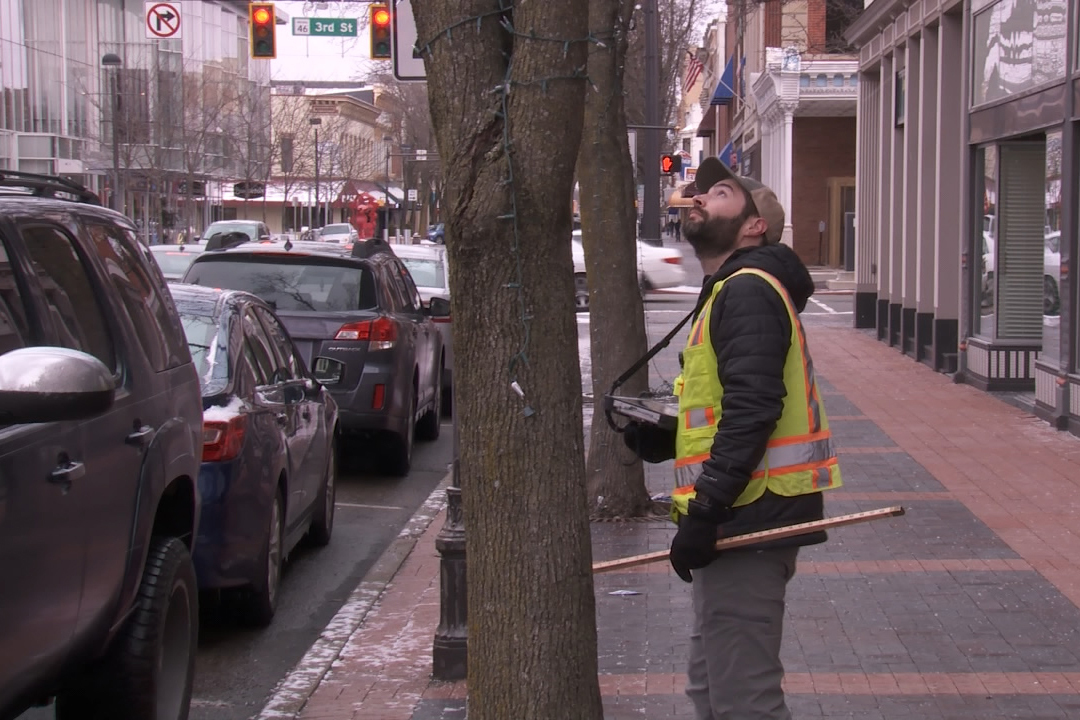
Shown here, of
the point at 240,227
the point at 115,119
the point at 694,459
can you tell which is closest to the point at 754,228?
the point at 694,459

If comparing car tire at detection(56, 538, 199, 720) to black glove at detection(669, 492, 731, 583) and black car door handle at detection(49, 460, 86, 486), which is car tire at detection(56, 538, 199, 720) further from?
black glove at detection(669, 492, 731, 583)

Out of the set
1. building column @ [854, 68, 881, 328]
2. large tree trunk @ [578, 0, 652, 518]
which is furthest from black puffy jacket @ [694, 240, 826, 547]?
building column @ [854, 68, 881, 328]

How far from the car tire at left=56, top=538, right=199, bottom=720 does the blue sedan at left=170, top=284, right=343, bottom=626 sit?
4.03ft

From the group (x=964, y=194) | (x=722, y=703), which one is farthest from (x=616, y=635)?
(x=964, y=194)

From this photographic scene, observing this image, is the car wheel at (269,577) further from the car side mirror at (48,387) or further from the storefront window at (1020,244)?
the storefront window at (1020,244)

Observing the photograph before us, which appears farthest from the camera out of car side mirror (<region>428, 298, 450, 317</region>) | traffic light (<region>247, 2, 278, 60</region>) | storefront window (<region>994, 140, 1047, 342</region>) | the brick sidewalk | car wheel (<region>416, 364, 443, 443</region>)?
traffic light (<region>247, 2, 278, 60</region>)

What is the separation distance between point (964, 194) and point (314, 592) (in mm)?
9886

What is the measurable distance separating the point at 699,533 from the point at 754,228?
2.93 feet

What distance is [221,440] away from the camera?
238 inches

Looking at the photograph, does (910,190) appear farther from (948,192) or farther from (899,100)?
(948,192)

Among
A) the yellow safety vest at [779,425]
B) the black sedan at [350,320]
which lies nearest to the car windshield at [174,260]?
the black sedan at [350,320]

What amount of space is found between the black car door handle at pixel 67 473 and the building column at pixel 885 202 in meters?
16.4

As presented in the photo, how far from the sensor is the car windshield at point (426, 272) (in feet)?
53.7

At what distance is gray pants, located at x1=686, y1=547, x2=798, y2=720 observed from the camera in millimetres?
3709
